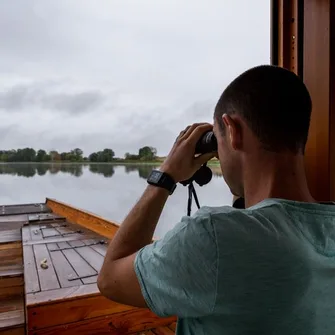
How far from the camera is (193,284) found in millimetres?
472

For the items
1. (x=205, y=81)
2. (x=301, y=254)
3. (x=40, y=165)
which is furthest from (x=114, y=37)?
(x=301, y=254)

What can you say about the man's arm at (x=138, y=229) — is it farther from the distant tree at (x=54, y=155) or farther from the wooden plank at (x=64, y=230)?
the distant tree at (x=54, y=155)

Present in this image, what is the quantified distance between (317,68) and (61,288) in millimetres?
1571

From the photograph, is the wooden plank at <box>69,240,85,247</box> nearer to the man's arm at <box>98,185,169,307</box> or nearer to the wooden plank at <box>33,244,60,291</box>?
the wooden plank at <box>33,244,60,291</box>

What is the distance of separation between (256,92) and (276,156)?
114mm

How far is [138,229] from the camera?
0.64 meters

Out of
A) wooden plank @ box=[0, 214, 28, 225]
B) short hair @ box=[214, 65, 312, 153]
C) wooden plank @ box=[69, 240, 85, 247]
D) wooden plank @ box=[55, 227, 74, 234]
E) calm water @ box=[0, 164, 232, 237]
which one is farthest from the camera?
wooden plank @ box=[0, 214, 28, 225]

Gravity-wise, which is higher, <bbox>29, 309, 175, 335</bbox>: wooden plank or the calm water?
the calm water

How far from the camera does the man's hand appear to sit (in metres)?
0.75

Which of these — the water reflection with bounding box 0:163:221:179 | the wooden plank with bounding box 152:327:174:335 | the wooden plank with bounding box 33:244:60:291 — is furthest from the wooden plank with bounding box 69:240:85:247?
the water reflection with bounding box 0:163:221:179

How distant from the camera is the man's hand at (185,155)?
0.75 meters

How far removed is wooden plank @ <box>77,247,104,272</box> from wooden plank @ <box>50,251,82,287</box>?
14 centimetres

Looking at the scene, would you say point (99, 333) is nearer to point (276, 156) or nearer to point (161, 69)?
point (276, 156)

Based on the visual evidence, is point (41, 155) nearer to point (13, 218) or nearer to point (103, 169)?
point (13, 218)
